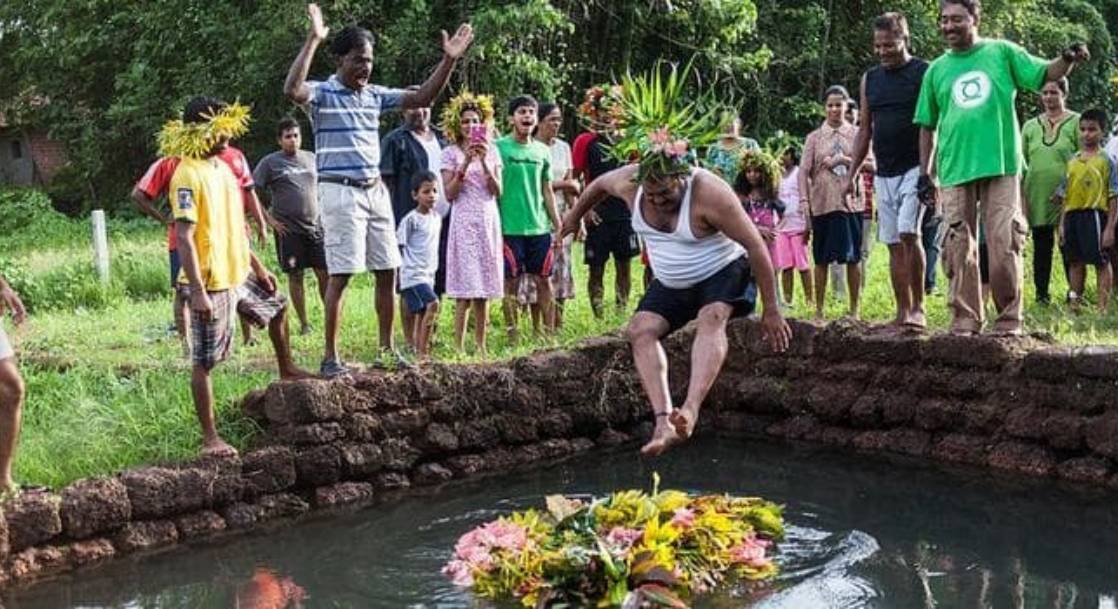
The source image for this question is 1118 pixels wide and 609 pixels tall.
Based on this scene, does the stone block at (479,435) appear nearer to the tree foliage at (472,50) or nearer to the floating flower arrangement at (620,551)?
the floating flower arrangement at (620,551)

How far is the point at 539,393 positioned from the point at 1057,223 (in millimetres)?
4323

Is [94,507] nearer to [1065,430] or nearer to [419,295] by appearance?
[419,295]

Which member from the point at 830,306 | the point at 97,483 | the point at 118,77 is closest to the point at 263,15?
the point at 118,77

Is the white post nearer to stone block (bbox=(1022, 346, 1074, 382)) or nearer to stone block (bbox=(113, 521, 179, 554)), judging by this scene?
stone block (bbox=(113, 521, 179, 554))

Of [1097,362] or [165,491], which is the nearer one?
[165,491]

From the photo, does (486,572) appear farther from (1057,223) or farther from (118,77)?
(118,77)

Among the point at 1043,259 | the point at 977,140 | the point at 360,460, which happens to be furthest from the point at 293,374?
the point at 1043,259

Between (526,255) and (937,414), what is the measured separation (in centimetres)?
310

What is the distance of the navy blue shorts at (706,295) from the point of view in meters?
6.98

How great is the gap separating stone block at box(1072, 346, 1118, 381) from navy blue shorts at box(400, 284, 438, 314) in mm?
4135

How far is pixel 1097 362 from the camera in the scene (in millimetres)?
8039

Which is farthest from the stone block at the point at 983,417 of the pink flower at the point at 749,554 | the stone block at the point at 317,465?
the stone block at the point at 317,465

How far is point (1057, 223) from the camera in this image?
1080 cm

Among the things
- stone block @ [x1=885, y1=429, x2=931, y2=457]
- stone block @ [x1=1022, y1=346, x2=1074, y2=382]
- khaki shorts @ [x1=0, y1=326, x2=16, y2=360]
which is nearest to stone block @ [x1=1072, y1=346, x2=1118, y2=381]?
stone block @ [x1=1022, y1=346, x2=1074, y2=382]
